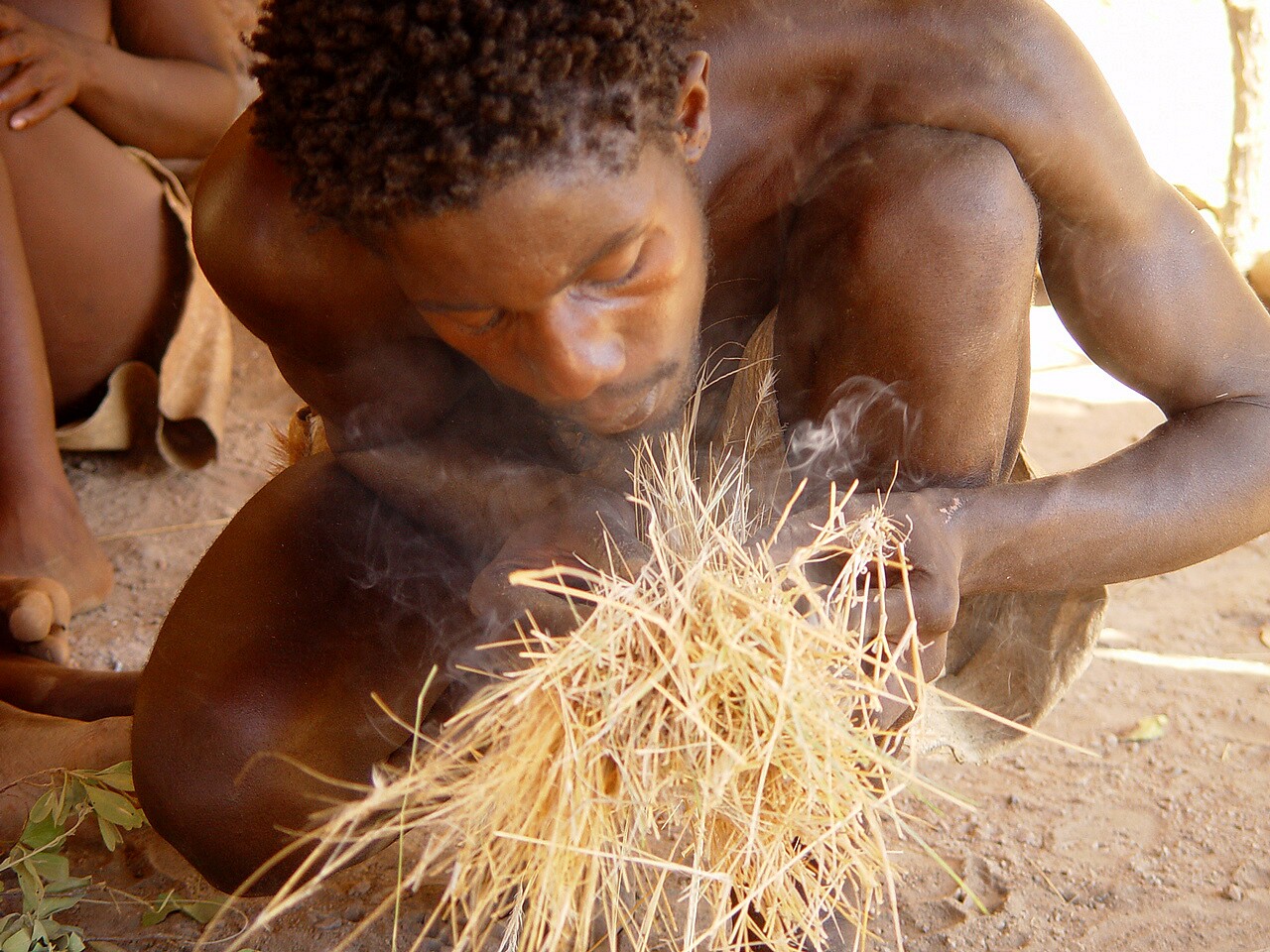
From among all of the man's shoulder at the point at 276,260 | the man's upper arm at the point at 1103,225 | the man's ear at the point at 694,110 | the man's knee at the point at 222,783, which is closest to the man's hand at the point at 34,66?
the man's shoulder at the point at 276,260

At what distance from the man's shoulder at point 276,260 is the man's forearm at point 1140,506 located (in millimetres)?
768

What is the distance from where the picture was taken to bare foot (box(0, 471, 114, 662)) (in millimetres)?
2098

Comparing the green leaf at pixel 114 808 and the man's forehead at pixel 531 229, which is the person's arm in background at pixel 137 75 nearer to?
the green leaf at pixel 114 808

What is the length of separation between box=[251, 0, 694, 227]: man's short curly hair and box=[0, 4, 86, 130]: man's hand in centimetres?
160

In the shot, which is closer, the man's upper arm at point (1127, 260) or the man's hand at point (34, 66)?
the man's upper arm at point (1127, 260)

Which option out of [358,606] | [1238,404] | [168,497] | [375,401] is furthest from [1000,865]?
[168,497]

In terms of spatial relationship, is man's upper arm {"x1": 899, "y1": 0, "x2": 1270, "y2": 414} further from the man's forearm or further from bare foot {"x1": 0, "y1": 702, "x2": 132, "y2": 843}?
bare foot {"x1": 0, "y1": 702, "x2": 132, "y2": 843}

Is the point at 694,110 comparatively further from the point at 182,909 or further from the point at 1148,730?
the point at 1148,730

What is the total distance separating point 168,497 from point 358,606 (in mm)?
1575

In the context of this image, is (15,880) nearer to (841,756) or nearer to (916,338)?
(841,756)

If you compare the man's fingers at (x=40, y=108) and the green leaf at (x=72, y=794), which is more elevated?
the man's fingers at (x=40, y=108)

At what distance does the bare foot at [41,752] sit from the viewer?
1.73m

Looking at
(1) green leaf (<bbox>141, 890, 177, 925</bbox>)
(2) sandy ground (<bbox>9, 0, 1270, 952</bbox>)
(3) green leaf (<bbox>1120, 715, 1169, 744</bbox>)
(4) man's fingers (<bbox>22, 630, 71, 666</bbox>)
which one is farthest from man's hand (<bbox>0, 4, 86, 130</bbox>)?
(3) green leaf (<bbox>1120, 715, 1169, 744</bbox>)

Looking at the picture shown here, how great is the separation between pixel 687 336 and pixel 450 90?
1.44 feet
